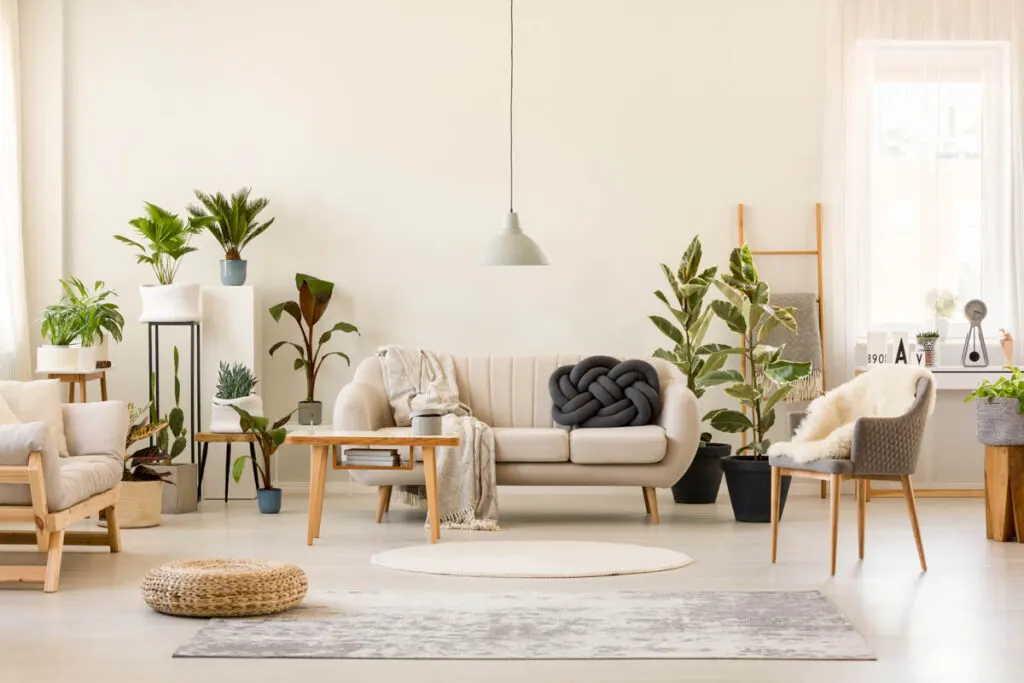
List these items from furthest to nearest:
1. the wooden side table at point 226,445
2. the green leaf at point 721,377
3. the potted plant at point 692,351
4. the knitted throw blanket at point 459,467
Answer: the potted plant at point 692,351 → the wooden side table at point 226,445 → the green leaf at point 721,377 → the knitted throw blanket at point 459,467

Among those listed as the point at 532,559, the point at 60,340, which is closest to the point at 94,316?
the point at 60,340

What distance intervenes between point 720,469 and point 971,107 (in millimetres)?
2724

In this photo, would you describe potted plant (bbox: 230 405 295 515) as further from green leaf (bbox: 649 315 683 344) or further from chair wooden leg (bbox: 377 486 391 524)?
green leaf (bbox: 649 315 683 344)

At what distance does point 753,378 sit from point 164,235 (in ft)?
10.8

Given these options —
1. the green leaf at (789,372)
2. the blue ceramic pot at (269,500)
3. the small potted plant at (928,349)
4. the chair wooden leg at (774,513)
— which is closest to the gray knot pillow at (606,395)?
the green leaf at (789,372)

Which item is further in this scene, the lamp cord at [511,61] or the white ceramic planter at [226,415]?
the lamp cord at [511,61]

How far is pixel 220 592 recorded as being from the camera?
3.88 m

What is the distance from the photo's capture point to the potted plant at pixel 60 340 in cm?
645

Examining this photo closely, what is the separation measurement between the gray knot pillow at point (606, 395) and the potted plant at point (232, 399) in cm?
167

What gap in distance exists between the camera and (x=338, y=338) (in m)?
7.42

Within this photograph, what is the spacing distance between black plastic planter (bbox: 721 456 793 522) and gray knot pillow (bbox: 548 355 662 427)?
535mm

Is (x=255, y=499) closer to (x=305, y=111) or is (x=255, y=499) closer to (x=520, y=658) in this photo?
(x=305, y=111)

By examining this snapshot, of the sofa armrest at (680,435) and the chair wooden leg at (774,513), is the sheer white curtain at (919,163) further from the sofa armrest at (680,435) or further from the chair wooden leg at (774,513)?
the chair wooden leg at (774,513)

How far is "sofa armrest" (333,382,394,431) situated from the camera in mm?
6059
